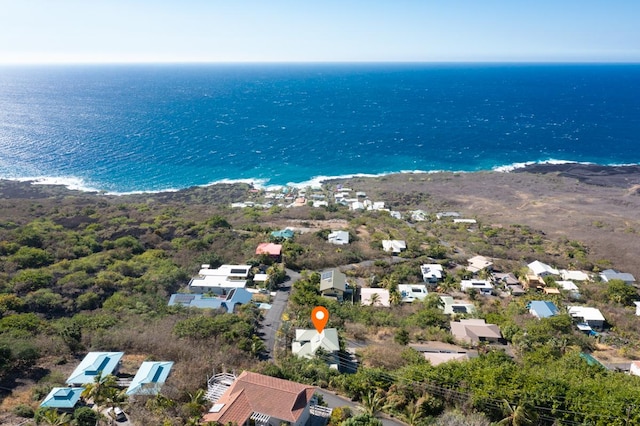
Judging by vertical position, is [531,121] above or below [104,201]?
above

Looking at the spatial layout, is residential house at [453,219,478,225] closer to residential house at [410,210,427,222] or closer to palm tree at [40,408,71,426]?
residential house at [410,210,427,222]

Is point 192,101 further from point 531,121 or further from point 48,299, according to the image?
point 48,299

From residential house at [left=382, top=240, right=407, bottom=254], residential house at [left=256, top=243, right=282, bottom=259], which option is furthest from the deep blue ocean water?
residential house at [left=256, top=243, right=282, bottom=259]

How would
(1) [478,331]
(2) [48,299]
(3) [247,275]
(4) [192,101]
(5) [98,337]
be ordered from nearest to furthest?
(5) [98,337], (1) [478,331], (2) [48,299], (3) [247,275], (4) [192,101]

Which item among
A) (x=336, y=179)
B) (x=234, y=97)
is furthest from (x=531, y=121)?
(x=234, y=97)

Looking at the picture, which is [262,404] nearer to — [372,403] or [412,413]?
[372,403]

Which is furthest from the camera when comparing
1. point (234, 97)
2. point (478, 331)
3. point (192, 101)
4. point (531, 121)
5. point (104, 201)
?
point (234, 97)

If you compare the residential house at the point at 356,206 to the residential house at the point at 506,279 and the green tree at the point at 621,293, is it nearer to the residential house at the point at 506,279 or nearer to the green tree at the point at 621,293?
the residential house at the point at 506,279
